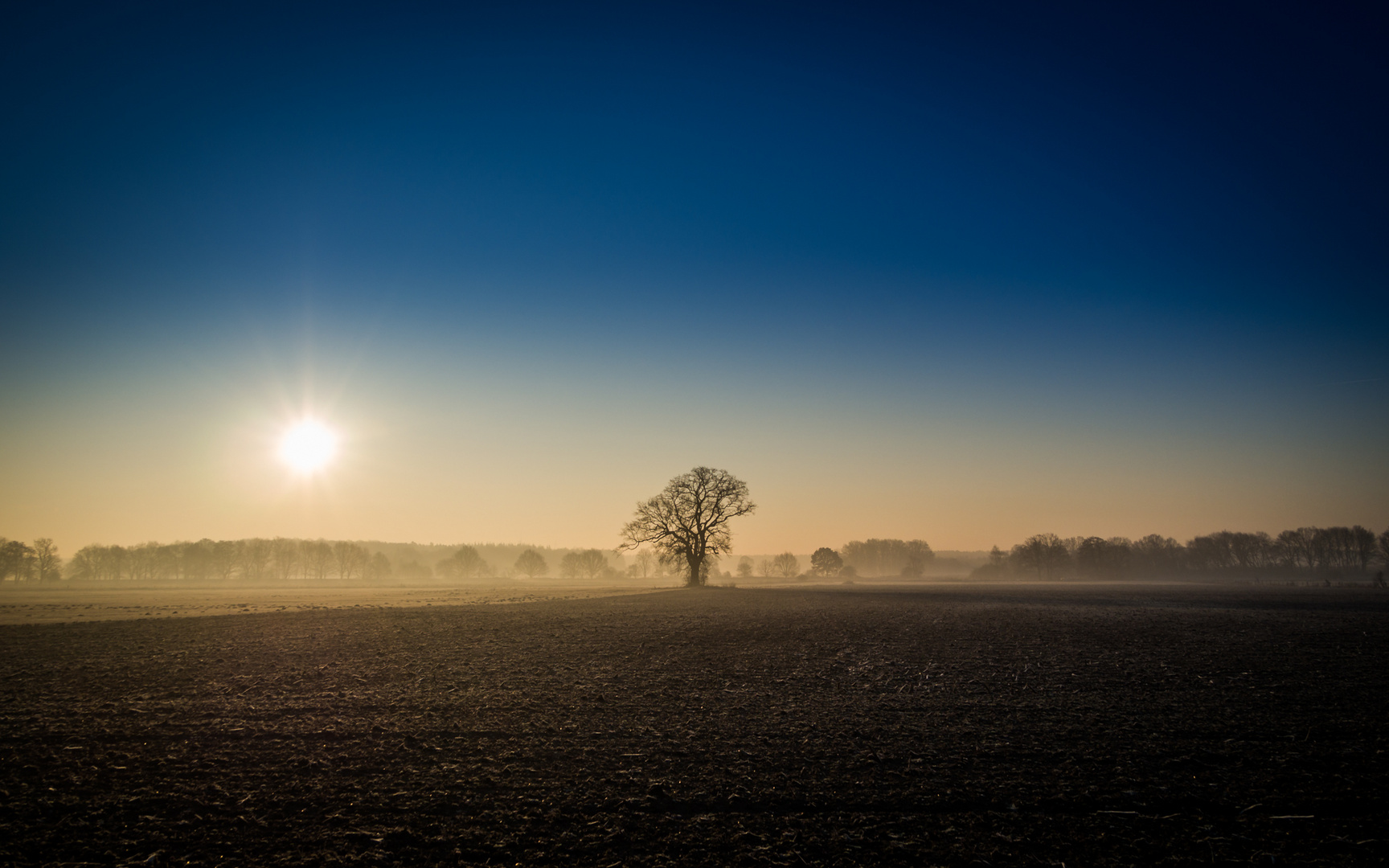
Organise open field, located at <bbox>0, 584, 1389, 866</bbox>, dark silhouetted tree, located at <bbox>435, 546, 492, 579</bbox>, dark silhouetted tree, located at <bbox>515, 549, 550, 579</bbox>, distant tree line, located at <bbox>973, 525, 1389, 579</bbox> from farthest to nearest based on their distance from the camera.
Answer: dark silhouetted tree, located at <bbox>435, 546, 492, 579</bbox> → dark silhouetted tree, located at <bbox>515, 549, 550, 579</bbox> → distant tree line, located at <bbox>973, 525, 1389, 579</bbox> → open field, located at <bbox>0, 584, 1389, 866</bbox>

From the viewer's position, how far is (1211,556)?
15950cm

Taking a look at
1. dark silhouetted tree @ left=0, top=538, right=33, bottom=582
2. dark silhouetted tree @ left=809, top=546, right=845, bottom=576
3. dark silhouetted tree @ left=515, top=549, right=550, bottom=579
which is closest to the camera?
dark silhouetted tree @ left=0, top=538, right=33, bottom=582

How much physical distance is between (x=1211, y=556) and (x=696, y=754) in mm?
209216

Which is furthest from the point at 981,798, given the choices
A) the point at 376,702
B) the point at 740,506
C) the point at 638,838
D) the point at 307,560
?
the point at 307,560

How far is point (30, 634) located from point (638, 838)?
30.7 m

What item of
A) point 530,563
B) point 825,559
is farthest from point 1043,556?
point 530,563

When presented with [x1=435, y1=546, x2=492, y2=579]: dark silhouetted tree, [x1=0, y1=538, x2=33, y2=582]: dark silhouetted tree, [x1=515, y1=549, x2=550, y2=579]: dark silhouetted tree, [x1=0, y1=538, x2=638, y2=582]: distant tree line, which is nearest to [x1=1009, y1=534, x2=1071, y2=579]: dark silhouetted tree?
[x1=0, y1=538, x2=638, y2=582]: distant tree line

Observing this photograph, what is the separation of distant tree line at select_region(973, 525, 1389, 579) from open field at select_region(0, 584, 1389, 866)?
494 ft

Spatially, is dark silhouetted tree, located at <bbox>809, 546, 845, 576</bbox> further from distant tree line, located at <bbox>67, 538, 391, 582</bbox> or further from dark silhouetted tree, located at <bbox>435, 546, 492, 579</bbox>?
distant tree line, located at <bbox>67, 538, 391, 582</bbox>

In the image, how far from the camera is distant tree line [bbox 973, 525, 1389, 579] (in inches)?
5699

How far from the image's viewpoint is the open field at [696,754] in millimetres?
6648

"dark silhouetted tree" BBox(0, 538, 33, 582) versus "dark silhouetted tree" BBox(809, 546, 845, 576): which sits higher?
"dark silhouetted tree" BBox(0, 538, 33, 582)

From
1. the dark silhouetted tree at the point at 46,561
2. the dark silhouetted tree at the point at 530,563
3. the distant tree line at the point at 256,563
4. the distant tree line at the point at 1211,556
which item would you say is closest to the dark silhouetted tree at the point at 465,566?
the distant tree line at the point at 256,563

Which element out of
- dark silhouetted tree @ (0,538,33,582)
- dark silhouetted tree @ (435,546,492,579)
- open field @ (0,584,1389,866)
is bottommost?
dark silhouetted tree @ (435,546,492,579)
